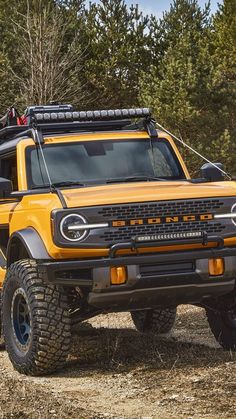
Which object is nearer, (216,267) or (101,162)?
(216,267)

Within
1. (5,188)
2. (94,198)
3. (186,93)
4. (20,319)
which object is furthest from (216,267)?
(186,93)

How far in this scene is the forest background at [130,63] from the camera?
25.5 metres

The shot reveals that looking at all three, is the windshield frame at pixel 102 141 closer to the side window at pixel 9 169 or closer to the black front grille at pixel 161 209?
the side window at pixel 9 169

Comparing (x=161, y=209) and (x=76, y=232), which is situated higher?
(x=161, y=209)

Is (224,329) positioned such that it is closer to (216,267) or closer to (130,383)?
(216,267)

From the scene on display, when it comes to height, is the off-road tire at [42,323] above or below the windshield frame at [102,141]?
below

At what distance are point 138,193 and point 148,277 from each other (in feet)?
2.21

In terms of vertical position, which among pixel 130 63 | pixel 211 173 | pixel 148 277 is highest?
pixel 130 63

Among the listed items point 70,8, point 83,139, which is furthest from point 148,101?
point 83,139

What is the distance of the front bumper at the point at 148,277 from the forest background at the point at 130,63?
17.8 m

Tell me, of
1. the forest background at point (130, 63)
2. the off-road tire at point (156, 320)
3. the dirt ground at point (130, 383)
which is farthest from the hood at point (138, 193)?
the forest background at point (130, 63)

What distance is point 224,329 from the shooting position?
738cm

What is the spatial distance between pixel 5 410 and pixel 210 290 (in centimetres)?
208

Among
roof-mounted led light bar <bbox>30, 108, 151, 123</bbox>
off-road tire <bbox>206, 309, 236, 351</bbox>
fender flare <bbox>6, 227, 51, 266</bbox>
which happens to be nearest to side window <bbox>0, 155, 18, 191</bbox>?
roof-mounted led light bar <bbox>30, 108, 151, 123</bbox>
